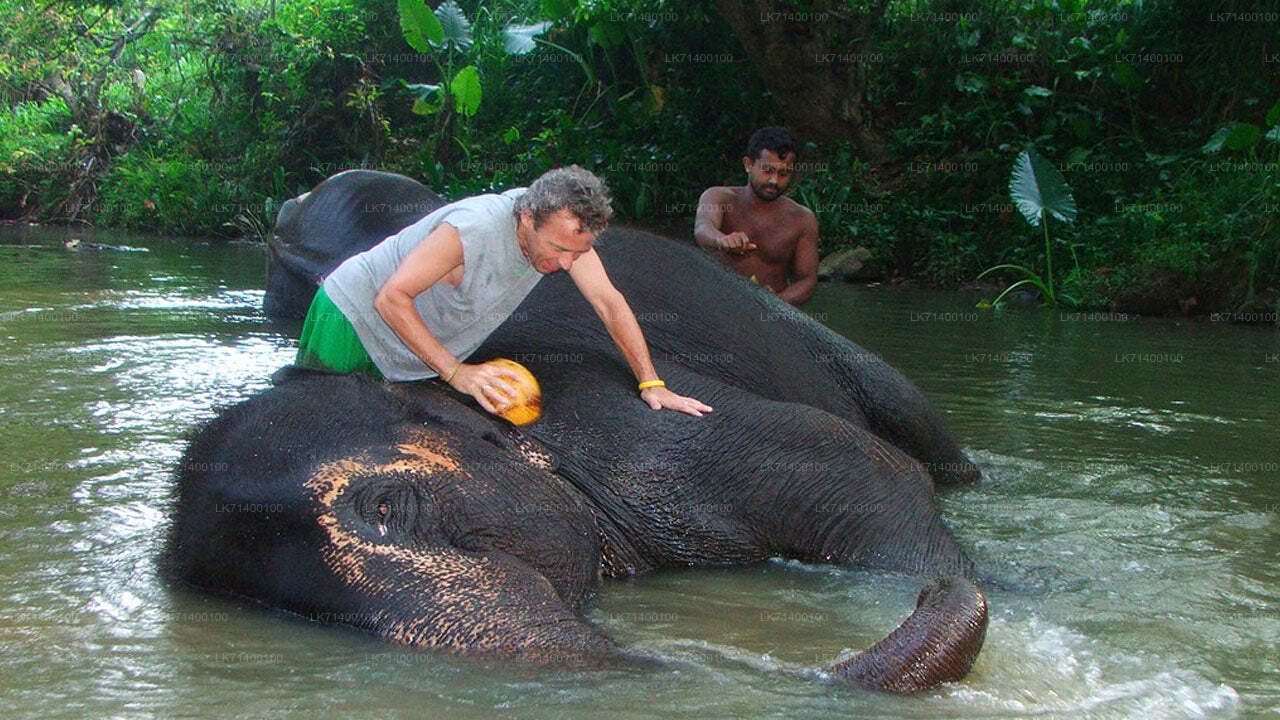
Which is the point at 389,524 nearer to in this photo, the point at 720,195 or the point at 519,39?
the point at 720,195

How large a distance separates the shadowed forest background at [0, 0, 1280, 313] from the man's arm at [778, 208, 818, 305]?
4390 millimetres

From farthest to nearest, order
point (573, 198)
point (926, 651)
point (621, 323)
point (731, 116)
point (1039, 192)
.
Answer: point (731, 116)
point (1039, 192)
point (621, 323)
point (573, 198)
point (926, 651)

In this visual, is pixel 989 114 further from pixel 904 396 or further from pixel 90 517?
pixel 90 517

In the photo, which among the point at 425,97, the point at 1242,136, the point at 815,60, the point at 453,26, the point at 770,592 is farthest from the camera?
the point at 425,97

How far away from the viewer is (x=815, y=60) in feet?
43.5

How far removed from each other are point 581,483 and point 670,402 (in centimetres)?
40

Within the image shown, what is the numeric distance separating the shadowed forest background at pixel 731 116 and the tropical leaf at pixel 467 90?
0.15ft

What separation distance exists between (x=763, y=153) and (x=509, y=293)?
370 centimetres

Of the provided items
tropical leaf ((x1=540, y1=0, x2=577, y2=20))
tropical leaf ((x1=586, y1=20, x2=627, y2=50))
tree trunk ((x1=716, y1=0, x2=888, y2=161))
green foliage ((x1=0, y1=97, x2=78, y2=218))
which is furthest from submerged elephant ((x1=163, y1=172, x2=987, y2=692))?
green foliage ((x1=0, y1=97, x2=78, y2=218))

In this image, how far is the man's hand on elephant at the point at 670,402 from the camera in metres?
3.86

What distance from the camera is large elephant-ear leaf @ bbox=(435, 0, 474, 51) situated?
17891mm

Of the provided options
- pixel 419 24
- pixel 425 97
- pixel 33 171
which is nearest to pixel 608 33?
pixel 419 24

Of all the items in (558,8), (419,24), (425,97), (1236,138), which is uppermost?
(558,8)

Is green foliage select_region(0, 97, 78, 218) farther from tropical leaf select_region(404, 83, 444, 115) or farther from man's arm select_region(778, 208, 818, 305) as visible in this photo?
man's arm select_region(778, 208, 818, 305)
